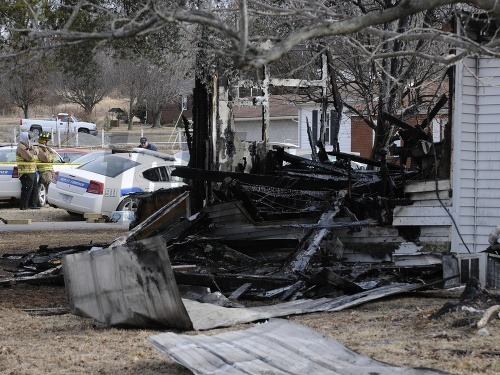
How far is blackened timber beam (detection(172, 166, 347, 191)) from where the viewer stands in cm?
1260

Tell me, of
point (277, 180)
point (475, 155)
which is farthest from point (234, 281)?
point (475, 155)

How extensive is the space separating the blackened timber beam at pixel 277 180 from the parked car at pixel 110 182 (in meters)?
8.24

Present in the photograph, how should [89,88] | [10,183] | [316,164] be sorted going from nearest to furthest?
1. [316,164]
2. [10,183]
3. [89,88]

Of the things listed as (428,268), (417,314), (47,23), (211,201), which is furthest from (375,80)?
(417,314)

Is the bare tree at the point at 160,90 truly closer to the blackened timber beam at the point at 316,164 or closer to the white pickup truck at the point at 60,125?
the white pickup truck at the point at 60,125

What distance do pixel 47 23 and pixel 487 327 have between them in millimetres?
6540

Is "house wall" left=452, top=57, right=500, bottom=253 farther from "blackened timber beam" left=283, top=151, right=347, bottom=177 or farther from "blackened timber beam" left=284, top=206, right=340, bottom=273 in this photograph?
"blackened timber beam" left=283, top=151, right=347, bottom=177

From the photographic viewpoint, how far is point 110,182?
21.1 meters

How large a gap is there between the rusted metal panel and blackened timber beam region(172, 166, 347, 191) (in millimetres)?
4423

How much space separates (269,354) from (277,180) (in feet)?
20.7

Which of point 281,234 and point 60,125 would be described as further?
point 60,125

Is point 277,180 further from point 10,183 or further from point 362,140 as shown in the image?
point 362,140

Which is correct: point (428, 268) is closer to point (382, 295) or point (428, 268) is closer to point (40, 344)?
point (382, 295)

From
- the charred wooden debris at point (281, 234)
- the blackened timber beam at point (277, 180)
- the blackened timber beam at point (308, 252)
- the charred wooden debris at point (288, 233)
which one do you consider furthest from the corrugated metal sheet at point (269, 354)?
the blackened timber beam at point (277, 180)
